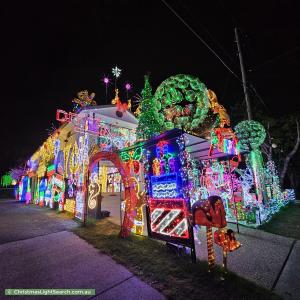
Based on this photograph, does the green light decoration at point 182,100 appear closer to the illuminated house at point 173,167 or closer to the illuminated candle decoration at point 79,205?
the illuminated house at point 173,167

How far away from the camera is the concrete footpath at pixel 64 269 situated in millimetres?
3832

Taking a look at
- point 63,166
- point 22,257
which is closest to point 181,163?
point 22,257

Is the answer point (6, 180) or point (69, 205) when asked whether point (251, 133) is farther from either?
point (6, 180)

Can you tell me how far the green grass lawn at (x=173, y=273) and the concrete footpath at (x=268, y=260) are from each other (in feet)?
1.19

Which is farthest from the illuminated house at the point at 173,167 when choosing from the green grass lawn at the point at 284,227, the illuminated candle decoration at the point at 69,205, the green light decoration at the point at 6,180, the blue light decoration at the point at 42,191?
the green light decoration at the point at 6,180

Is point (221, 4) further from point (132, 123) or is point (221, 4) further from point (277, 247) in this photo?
point (132, 123)

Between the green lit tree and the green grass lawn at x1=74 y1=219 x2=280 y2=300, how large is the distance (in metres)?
12.2

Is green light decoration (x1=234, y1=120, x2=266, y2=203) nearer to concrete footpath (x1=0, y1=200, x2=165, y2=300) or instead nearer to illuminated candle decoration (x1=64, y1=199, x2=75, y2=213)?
concrete footpath (x1=0, y1=200, x2=165, y2=300)

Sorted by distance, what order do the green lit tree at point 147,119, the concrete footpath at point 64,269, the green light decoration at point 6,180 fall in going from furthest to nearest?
the green light decoration at point 6,180, the green lit tree at point 147,119, the concrete footpath at point 64,269

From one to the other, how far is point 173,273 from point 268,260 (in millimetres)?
2403

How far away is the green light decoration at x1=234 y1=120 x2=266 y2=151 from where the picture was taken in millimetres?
8859

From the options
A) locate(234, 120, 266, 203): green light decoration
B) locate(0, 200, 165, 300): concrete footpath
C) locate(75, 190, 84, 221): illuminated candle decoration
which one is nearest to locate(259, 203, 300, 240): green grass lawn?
locate(234, 120, 266, 203): green light decoration

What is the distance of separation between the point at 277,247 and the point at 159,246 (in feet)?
10.9

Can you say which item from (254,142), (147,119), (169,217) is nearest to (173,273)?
(169,217)
